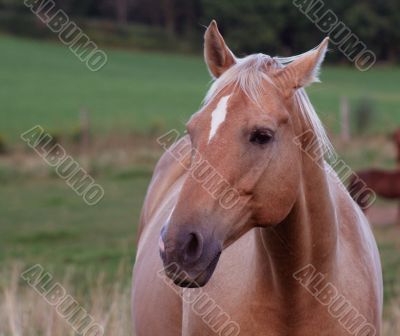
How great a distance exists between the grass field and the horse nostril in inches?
48.0

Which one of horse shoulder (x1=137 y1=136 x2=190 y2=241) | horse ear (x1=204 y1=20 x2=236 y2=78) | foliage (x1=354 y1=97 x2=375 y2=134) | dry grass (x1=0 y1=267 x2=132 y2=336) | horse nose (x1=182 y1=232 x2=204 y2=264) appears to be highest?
foliage (x1=354 y1=97 x2=375 y2=134)

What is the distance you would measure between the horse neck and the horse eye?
0.31 metres

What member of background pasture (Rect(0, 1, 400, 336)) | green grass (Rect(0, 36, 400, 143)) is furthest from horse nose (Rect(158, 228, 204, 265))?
green grass (Rect(0, 36, 400, 143))

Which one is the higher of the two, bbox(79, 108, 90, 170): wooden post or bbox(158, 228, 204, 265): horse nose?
bbox(158, 228, 204, 265): horse nose

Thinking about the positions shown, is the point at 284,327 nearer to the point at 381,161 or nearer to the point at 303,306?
the point at 303,306

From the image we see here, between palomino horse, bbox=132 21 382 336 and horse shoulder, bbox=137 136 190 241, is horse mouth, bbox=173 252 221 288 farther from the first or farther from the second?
horse shoulder, bbox=137 136 190 241

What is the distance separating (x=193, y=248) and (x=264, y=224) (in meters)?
0.35

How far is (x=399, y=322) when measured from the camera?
5871mm

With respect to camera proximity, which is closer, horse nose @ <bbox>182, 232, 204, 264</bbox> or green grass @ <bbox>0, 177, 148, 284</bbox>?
horse nose @ <bbox>182, 232, 204, 264</bbox>

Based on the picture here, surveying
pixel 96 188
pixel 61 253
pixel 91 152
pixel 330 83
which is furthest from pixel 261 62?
pixel 330 83

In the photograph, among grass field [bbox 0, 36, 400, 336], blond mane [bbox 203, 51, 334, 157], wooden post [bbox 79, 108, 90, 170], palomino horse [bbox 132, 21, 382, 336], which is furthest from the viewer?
wooden post [bbox 79, 108, 90, 170]

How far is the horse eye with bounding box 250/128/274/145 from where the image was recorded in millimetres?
2846

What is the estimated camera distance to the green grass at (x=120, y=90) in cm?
2884

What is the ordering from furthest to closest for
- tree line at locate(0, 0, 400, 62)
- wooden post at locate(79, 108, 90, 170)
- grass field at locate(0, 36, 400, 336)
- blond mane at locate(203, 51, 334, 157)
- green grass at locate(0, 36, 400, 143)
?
tree line at locate(0, 0, 400, 62), green grass at locate(0, 36, 400, 143), wooden post at locate(79, 108, 90, 170), grass field at locate(0, 36, 400, 336), blond mane at locate(203, 51, 334, 157)
